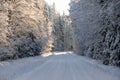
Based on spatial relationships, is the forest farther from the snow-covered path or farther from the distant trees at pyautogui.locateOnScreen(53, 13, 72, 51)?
the distant trees at pyautogui.locateOnScreen(53, 13, 72, 51)

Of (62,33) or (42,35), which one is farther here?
(62,33)

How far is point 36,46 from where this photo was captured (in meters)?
49.2

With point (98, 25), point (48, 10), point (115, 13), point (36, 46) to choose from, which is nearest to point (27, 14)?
point (98, 25)

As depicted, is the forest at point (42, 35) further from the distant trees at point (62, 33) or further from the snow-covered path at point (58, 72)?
the distant trees at point (62, 33)

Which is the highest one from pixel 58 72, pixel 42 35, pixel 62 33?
pixel 42 35

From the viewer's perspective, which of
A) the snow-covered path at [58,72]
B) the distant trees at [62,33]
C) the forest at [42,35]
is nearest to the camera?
the snow-covered path at [58,72]

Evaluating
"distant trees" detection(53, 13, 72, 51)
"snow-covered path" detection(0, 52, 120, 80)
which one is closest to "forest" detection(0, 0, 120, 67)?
"snow-covered path" detection(0, 52, 120, 80)

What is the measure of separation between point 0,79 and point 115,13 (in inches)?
331

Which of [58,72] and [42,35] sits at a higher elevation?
[42,35]

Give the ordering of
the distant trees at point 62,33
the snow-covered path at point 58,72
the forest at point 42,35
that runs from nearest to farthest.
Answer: the snow-covered path at point 58,72
the forest at point 42,35
the distant trees at point 62,33

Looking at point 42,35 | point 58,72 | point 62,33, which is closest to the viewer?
point 58,72

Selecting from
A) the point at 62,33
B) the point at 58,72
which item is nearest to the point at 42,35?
the point at 58,72

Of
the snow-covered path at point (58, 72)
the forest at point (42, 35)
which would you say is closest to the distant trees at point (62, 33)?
the forest at point (42, 35)

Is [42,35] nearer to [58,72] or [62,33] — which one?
[58,72]
